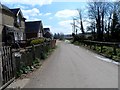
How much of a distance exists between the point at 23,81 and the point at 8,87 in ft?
3.92

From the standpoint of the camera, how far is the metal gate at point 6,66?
8859mm

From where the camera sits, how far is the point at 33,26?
239 feet

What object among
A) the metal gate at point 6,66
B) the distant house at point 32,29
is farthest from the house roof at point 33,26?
the metal gate at point 6,66

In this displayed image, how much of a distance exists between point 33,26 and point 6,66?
64.1m

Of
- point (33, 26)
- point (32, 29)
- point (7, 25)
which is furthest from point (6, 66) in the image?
point (33, 26)

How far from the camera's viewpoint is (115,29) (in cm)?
6544

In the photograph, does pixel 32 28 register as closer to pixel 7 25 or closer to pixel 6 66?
pixel 7 25

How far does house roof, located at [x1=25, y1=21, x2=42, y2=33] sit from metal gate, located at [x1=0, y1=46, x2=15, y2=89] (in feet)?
199

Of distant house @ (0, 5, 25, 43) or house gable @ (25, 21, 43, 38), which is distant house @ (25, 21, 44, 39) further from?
distant house @ (0, 5, 25, 43)

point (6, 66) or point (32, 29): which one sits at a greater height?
point (32, 29)

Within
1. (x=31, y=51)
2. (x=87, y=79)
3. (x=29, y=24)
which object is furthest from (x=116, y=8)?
(x=87, y=79)

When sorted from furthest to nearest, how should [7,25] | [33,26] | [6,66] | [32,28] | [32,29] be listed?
[33,26], [32,28], [32,29], [7,25], [6,66]

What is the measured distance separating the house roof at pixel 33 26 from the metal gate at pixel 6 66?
60.6m

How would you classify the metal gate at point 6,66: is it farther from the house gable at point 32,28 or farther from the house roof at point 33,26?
the house roof at point 33,26
